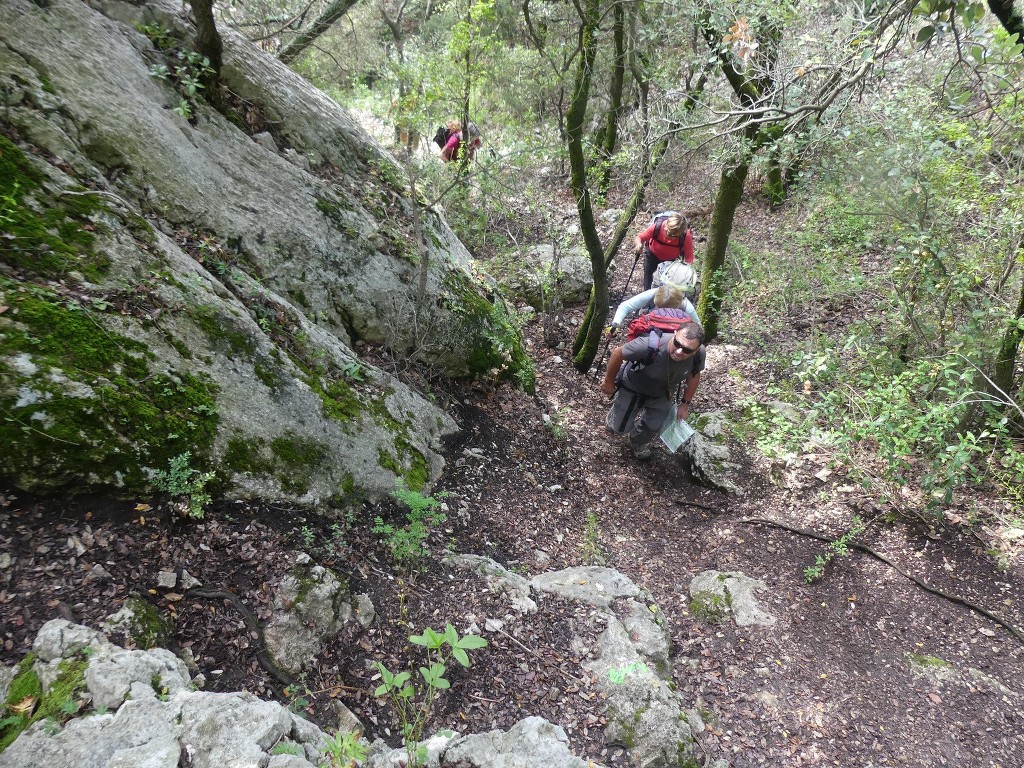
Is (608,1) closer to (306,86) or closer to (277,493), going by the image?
(306,86)

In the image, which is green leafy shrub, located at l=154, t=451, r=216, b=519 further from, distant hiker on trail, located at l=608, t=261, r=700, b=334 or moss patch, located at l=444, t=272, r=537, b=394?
distant hiker on trail, located at l=608, t=261, r=700, b=334

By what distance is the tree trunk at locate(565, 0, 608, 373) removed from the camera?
5.49 meters

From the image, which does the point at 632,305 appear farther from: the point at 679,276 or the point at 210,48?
the point at 210,48

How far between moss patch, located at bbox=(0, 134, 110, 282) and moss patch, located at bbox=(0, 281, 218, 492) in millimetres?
299

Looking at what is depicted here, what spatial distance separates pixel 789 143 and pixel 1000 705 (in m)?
5.18

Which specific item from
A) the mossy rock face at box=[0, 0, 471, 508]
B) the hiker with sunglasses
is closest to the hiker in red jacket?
the hiker with sunglasses

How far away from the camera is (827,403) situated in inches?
197

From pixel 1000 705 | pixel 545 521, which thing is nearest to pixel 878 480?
pixel 1000 705

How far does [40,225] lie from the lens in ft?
10.4

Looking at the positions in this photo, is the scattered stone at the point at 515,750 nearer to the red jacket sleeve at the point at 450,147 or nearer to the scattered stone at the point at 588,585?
the scattered stone at the point at 588,585

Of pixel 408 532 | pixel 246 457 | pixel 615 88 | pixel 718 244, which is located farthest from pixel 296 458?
pixel 615 88

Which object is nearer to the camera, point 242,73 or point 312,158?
point 242,73

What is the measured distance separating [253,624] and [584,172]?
5565mm

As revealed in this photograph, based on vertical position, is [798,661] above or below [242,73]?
below
